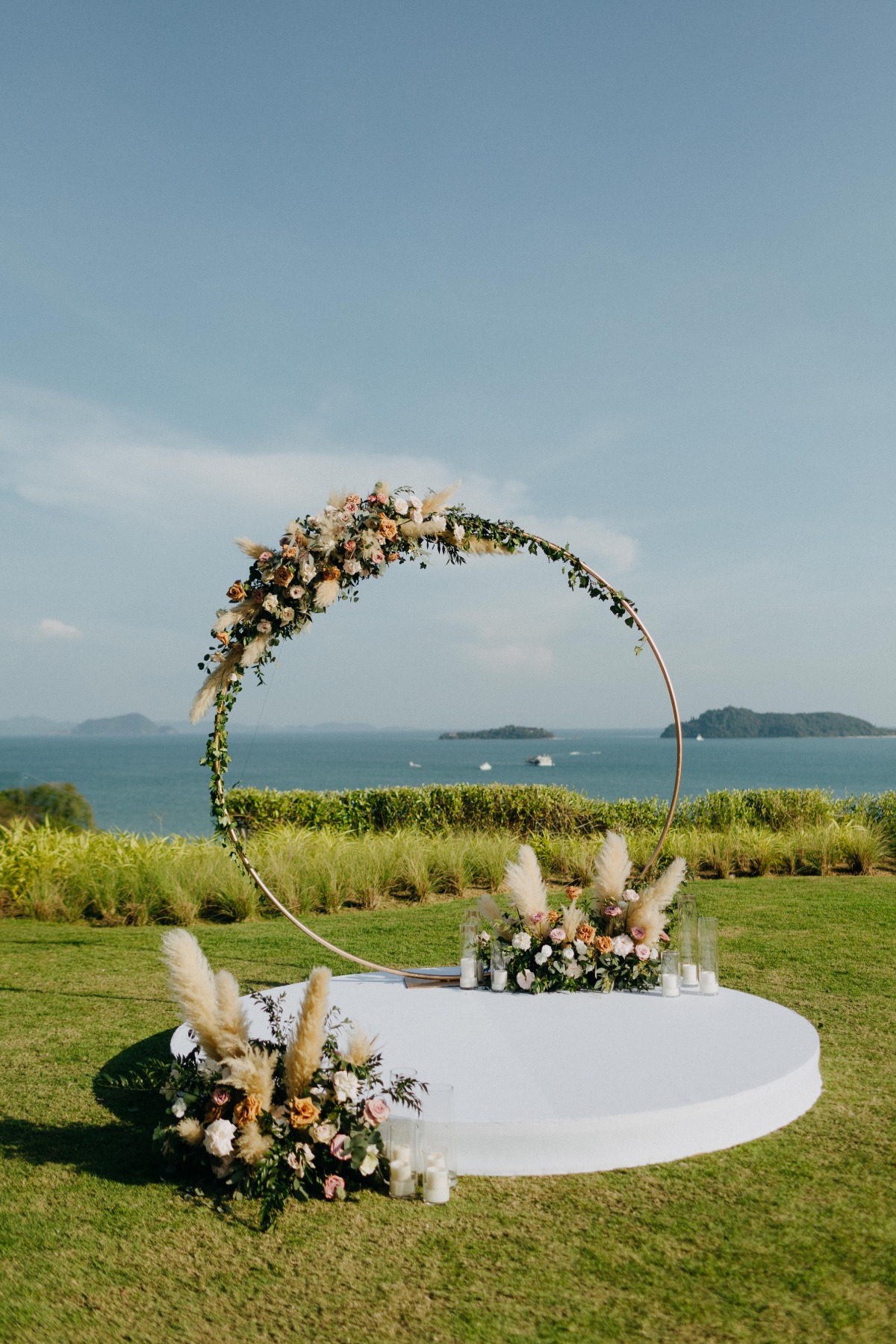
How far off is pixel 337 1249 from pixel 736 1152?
154 cm

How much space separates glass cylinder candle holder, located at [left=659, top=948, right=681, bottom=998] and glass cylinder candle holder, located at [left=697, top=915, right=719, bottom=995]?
0.13m

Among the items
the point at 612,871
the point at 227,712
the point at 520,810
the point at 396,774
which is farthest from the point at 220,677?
the point at 396,774

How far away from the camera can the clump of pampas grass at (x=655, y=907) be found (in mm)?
4945

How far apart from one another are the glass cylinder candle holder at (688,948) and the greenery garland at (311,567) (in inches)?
97.3

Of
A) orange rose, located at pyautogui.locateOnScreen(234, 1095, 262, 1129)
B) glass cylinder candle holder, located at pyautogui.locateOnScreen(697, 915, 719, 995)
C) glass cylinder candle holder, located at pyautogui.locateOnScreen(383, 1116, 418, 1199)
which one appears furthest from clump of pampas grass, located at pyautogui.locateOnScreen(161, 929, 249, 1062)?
glass cylinder candle holder, located at pyautogui.locateOnScreen(697, 915, 719, 995)

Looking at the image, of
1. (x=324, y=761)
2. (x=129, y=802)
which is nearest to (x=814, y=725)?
(x=324, y=761)

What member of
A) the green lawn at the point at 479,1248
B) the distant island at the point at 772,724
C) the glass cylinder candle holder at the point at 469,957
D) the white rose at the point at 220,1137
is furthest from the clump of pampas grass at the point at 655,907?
the distant island at the point at 772,724

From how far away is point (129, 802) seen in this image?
57.8 m

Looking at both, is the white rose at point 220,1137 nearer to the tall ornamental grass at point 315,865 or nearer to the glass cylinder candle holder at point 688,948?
the glass cylinder candle holder at point 688,948

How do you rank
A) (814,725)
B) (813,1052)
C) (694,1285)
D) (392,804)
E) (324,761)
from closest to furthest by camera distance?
(694,1285), (813,1052), (392,804), (324,761), (814,725)

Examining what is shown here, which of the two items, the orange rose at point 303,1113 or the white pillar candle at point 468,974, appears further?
the white pillar candle at point 468,974

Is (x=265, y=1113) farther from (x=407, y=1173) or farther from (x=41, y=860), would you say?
(x=41, y=860)

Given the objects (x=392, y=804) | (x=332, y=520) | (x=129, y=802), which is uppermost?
(x=332, y=520)

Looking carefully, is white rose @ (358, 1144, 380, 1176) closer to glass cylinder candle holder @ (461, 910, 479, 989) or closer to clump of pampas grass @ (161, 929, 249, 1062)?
clump of pampas grass @ (161, 929, 249, 1062)
